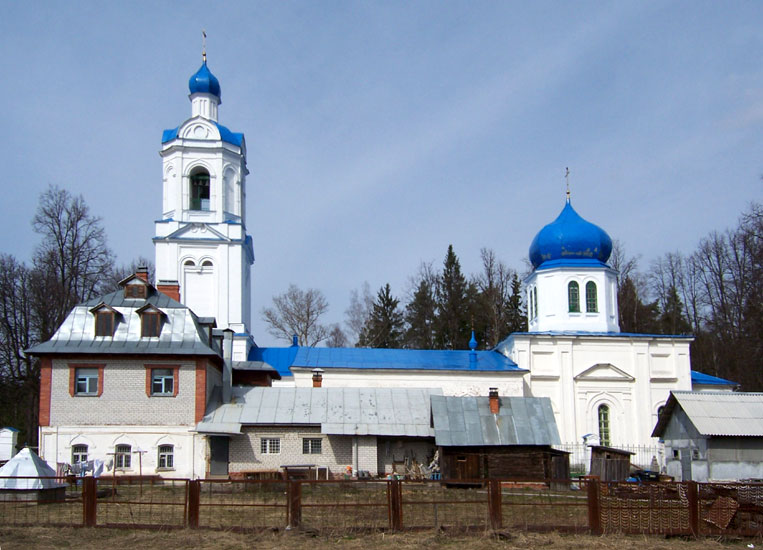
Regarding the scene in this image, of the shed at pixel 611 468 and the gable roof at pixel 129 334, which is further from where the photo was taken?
the gable roof at pixel 129 334

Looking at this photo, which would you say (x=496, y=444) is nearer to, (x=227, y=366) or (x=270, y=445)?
(x=270, y=445)

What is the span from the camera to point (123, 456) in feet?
86.1

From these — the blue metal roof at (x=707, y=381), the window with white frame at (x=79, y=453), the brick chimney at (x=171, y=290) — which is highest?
the brick chimney at (x=171, y=290)

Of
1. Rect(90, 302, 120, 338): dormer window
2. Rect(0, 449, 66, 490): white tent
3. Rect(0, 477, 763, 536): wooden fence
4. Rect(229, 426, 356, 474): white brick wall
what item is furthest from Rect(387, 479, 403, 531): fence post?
Rect(90, 302, 120, 338): dormer window

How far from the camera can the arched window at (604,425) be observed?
36.4 m

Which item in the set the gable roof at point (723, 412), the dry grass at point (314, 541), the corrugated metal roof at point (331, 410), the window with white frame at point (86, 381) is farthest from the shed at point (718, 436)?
the window with white frame at point (86, 381)

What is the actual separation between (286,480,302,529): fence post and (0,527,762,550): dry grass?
10.1 inches

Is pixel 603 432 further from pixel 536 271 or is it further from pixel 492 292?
pixel 492 292

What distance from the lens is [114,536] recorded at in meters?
13.3

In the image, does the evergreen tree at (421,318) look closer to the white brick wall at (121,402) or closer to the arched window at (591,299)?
the arched window at (591,299)

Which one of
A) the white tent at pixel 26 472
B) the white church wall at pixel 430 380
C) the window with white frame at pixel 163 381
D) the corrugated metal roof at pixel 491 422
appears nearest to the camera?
the white tent at pixel 26 472

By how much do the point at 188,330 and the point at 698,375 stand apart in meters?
24.4

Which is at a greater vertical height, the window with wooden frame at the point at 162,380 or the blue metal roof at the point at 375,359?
the blue metal roof at the point at 375,359

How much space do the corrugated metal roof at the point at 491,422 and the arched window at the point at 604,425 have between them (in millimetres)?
9746
